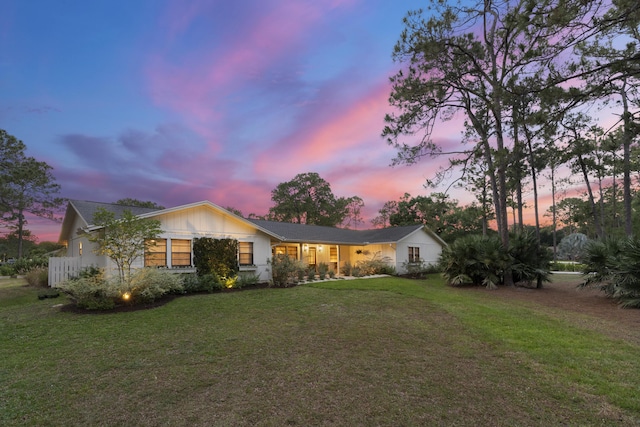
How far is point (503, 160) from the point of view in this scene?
36.5ft

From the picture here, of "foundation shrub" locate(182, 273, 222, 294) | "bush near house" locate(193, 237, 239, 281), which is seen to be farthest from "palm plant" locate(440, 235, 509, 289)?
"foundation shrub" locate(182, 273, 222, 294)

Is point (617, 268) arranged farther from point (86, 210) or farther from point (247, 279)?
point (86, 210)

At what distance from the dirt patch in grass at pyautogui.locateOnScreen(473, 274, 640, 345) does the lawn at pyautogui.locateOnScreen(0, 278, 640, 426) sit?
1.89 feet

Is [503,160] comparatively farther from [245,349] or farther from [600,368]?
[245,349]

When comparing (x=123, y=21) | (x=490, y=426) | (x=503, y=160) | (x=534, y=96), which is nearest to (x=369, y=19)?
(x=534, y=96)

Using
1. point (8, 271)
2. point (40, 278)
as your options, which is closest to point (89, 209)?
point (40, 278)

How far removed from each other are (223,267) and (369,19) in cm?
1078

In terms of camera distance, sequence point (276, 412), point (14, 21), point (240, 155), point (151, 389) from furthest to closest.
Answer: point (240, 155) < point (14, 21) < point (151, 389) < point (276, 412)

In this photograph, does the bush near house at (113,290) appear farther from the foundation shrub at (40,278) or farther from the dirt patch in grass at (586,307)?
the dirt patch in grass at (586,307)

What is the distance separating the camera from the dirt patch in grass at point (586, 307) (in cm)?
663

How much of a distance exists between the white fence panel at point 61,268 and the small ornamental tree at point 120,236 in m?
3.98

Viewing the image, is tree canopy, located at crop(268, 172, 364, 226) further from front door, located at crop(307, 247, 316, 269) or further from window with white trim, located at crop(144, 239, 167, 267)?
window with white trim, located at crop(144, 239, 167, 267)

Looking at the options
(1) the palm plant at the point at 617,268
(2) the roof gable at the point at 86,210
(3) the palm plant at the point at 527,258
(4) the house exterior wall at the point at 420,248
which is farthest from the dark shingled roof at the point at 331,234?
(1) the palm plant at the point at 617,268

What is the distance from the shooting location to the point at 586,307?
9.23 metres
